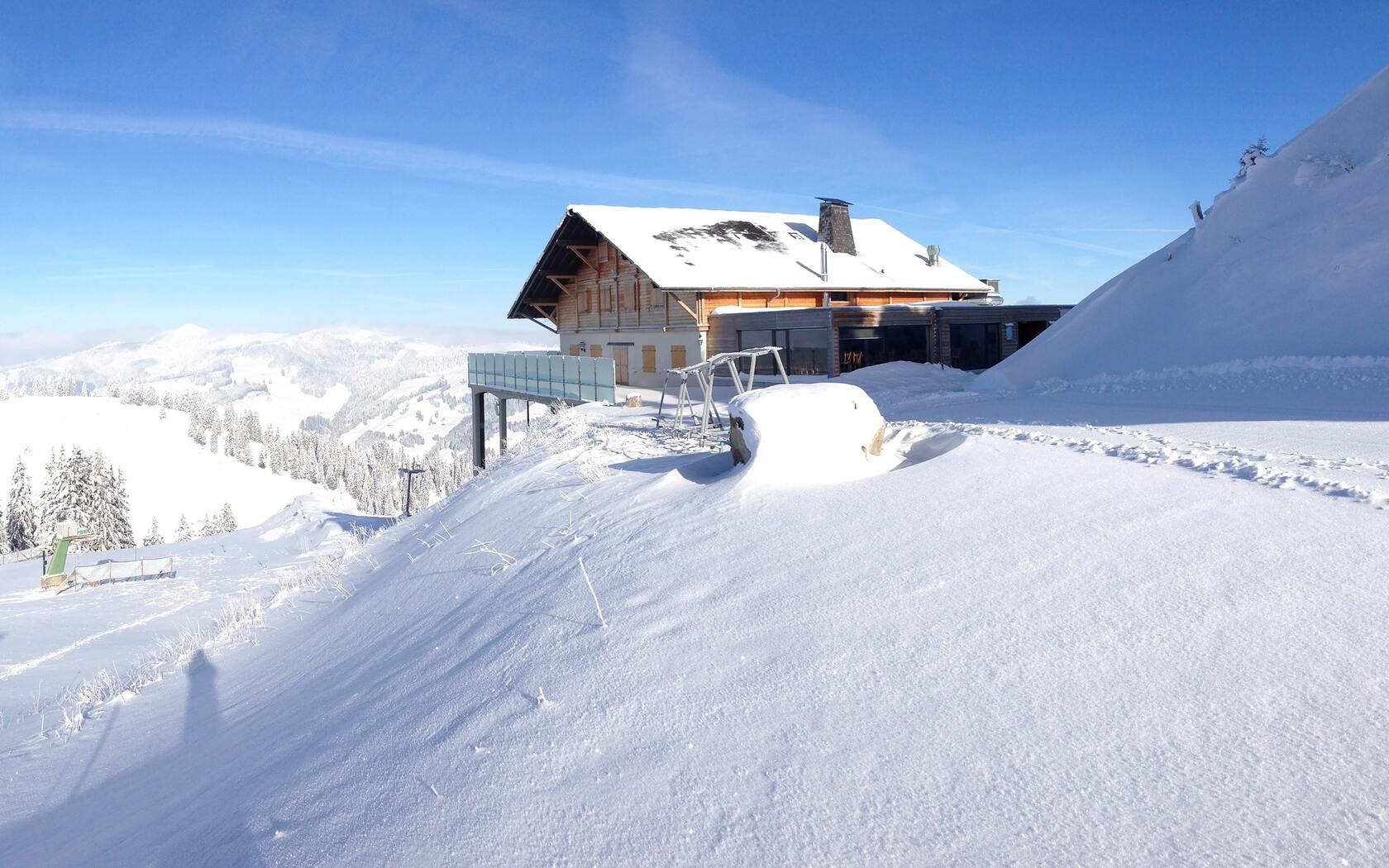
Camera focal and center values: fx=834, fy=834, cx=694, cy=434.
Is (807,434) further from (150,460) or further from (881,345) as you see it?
(150,460)

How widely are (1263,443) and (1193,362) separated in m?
7.67

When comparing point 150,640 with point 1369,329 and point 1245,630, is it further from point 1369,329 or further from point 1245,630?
point 1369,329

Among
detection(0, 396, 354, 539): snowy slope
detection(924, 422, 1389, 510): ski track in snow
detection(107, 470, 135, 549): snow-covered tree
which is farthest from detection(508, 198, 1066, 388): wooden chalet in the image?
detection(0, 396, 354, 539): snowy slope

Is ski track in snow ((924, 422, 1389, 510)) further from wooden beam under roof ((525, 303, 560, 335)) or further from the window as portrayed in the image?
wooden beam under roof ((525, 303, 560, 335))

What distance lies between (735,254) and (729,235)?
5.60 feet

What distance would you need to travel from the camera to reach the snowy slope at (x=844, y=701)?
2693mm

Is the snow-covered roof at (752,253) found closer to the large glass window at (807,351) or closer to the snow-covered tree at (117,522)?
the large glass window at (807,351)

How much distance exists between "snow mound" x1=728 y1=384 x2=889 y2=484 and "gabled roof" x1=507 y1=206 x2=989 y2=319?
17.3 meters

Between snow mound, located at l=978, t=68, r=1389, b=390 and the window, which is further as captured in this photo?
the window

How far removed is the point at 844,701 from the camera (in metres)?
3.40

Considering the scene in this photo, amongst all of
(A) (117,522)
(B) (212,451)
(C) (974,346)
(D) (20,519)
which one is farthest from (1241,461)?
(B) (212,451)

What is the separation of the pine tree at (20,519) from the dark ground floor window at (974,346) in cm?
5544

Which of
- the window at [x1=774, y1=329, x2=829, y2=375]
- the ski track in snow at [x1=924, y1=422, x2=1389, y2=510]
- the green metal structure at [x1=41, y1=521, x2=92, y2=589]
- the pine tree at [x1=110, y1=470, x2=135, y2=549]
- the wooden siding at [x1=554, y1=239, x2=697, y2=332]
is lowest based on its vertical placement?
the pine tree at [x1=110, y1=470, x2=135, y2=549]

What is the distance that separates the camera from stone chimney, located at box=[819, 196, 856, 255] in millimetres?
30672
